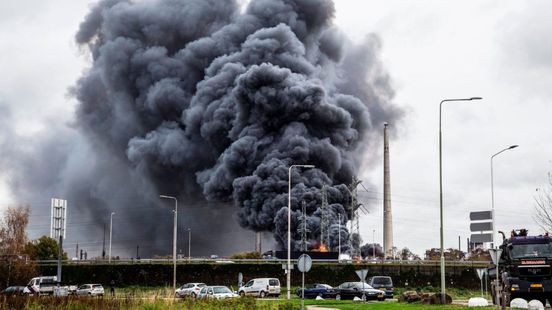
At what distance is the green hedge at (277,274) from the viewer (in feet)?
261

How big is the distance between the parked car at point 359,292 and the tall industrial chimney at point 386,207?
195 ft

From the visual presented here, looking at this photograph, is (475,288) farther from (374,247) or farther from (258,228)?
(374,247)

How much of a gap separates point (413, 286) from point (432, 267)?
12.0 ft

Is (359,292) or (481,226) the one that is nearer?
(481,226)

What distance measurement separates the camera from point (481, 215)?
1395 inches

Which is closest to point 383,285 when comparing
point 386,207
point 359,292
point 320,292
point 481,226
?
point 320,292

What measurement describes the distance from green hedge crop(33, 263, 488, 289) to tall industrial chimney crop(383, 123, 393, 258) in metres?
32.3

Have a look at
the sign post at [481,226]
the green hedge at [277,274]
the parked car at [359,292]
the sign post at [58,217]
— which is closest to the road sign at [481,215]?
the sign post at [481,226]

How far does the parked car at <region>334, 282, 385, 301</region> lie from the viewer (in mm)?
50875

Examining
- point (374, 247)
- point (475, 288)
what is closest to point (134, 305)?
point (475, 288)

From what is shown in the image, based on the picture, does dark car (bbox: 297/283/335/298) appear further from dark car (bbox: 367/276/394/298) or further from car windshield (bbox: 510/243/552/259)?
car windshield (bbox: 510/243/552/259)

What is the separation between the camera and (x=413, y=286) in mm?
79312

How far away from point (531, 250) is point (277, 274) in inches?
1943

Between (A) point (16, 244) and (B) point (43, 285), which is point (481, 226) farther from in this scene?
(A) point (16, 244)
